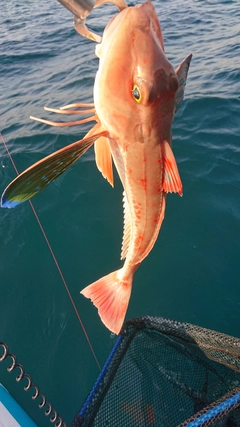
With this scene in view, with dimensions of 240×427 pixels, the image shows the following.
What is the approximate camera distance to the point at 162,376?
361 cm

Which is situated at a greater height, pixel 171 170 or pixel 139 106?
pixel 139 106

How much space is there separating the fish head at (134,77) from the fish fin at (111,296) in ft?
4.41

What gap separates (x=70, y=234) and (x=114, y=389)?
105 inches

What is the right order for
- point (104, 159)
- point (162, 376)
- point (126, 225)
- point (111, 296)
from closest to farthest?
point (104, 159)
point (126, 225)
point (111, 296)
point (162, 376)

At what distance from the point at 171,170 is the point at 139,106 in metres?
0.46

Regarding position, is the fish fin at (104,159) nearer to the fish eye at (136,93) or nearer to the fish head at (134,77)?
A: the fish head at (134,77)

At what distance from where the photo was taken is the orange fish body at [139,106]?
201cm

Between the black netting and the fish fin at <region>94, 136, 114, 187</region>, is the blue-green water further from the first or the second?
the fish fin at <region>94, 136, 114, 187</region>

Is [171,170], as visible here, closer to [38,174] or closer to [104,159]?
[104,159]

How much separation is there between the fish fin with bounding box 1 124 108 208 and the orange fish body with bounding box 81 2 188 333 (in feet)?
0.90

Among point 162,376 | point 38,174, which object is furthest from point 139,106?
point 162,376

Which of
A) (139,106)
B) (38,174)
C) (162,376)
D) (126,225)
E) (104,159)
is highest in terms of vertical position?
(139,106)

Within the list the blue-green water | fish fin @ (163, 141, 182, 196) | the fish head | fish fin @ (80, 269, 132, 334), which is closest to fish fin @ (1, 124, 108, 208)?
the fish head

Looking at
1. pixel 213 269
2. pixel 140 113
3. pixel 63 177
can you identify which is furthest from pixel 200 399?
pixel 63 177
